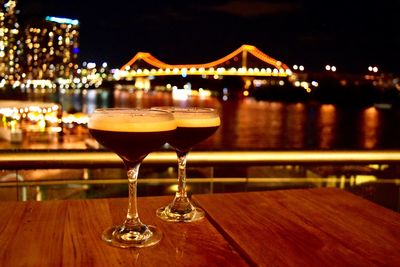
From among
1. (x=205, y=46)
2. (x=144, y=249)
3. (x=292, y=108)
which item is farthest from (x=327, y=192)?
(x=292, y=108)

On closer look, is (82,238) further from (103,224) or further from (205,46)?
(205,46)

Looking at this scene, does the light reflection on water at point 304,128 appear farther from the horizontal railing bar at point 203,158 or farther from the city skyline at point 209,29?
the horizontal railing bar at point 203,158

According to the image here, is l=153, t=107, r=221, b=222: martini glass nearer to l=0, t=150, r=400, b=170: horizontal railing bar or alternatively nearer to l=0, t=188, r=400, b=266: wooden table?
l=0, t=188, r=400, b=266: wooden table

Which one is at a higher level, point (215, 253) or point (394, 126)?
point (215, 253)

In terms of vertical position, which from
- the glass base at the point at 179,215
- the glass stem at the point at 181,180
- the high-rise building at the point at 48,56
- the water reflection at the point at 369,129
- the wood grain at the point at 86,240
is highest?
the high-rise building at the point at 48,56

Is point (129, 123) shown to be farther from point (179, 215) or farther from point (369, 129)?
point (369, 129)

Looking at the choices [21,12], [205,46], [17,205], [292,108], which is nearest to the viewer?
[17,205]

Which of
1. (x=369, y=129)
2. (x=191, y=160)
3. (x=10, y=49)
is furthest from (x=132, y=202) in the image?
(x=10, y=49)

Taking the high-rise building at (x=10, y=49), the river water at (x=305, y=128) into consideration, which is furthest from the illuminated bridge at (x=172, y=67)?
the high-rise building at (x=10, y=49)
